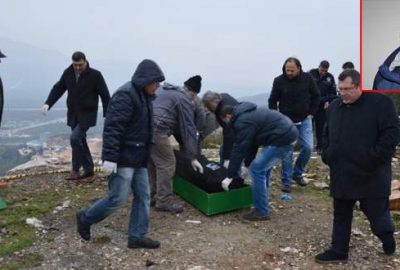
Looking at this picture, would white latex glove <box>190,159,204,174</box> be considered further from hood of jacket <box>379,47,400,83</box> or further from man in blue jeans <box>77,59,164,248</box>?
hood of jacket <box>379,47,400,83</box>

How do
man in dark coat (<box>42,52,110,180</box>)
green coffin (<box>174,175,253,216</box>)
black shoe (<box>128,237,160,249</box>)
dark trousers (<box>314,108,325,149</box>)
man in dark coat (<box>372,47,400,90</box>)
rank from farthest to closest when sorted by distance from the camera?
man in dark coat (<box>372,47,400,90</box>) → dark trousers (<box>314,108,325,149</box>) → man in dark coat (<box>42,52,110,180</box>) → green coffin (<box>174,175,253,216</box>) → black shoe (<box>128,237,160,249</box>)

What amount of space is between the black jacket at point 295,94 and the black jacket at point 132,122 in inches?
96.7

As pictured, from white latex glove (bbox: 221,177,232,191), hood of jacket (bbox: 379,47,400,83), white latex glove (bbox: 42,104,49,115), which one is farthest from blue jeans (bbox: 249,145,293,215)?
hood of jacket (bbox: 379,47,400,83)

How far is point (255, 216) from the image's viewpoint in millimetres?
5246

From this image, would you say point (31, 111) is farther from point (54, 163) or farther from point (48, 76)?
point (48, 76)

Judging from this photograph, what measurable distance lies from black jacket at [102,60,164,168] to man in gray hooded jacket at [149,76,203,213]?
35.3 inches

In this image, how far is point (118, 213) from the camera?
5473 mm

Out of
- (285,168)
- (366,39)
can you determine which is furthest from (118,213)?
(366,39)

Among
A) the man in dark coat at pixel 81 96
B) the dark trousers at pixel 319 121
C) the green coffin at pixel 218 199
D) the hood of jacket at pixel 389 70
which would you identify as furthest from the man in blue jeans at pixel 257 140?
the hood of jacket at pixel 389 70

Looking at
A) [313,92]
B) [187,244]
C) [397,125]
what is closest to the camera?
[397,125]

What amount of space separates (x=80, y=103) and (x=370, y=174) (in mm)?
4055

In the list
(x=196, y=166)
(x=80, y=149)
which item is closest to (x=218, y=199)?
(x=196, y=166)

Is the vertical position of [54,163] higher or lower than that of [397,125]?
lower

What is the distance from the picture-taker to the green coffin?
17.3ft
